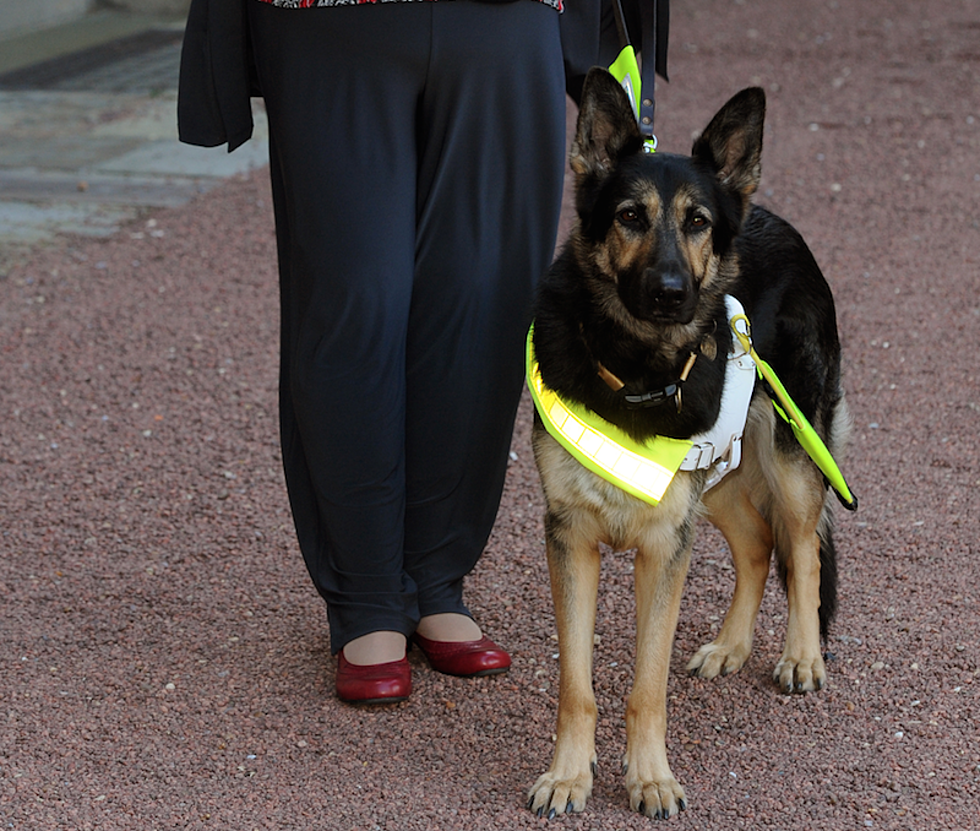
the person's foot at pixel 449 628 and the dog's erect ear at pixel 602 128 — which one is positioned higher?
the dog's erect ear at pixel 602 128

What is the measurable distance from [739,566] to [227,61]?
1.99 meters

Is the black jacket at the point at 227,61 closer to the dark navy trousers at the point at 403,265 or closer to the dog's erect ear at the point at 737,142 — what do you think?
the dark navy trousers at the point at 403,265

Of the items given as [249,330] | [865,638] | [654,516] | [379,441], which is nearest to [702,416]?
[654,516]

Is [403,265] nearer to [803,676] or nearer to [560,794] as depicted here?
[560,794]

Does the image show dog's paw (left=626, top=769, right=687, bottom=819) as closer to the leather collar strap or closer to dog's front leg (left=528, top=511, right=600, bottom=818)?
dog's front leg (left=528, top=511, right=600, bottom=818)

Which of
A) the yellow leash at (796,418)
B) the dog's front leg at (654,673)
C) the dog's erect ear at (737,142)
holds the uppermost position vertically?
the dog's erect ear at (737,142)

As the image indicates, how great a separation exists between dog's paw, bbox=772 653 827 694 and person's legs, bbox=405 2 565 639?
0.94m

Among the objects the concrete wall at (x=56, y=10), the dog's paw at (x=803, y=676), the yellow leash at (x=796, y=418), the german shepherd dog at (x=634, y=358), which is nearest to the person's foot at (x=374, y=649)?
the german shepherd dog at (x=634, y=358)

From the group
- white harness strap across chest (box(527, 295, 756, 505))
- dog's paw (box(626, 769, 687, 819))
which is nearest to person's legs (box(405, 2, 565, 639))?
white harness strap across chest (box(527, 295, 756, 505))

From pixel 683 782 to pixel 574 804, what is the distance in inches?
11.9

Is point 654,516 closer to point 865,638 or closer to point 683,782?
point 683,782

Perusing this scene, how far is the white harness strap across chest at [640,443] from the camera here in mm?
2822

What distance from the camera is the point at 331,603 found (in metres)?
3.40

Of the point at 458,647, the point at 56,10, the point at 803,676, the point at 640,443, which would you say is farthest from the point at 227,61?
the point at 56,10
